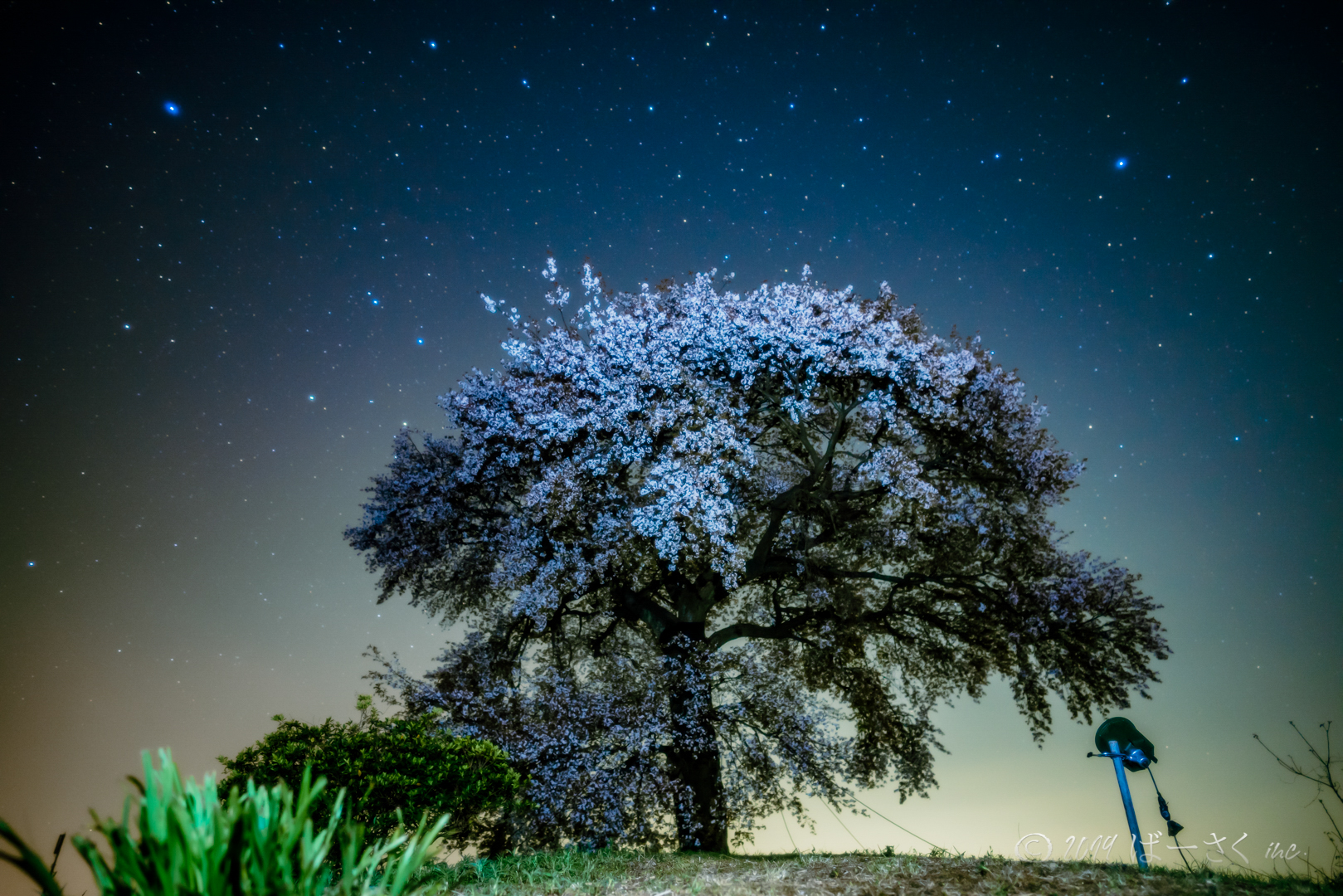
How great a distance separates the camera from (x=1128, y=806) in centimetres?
707

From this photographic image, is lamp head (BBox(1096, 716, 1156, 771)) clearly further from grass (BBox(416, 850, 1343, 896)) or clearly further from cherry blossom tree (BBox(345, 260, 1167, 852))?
cherry blossom tree (BBox(345, 260, 1167, 852))

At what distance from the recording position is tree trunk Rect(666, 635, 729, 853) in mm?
11547

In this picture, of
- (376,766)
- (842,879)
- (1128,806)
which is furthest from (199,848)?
(1128,806)

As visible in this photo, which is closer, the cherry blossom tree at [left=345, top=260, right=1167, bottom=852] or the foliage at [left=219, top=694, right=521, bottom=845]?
the foliage at [left=219, top=694, right=521, bottom=845]

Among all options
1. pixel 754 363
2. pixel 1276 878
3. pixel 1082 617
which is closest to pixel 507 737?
pixel 754 363

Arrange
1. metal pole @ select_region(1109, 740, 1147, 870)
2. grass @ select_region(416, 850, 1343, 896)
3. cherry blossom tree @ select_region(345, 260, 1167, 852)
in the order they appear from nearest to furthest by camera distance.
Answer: grass @ select_region(416, 850, 1343, 896)
metal pole @ select_region(1109, 740, 1147, 870)
cherry blossom tree @ select_region(345, 260, 1167, 852)

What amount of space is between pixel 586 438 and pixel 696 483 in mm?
2396

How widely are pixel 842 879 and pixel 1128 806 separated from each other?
3250 mm

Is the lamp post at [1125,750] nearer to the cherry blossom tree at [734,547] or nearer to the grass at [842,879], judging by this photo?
the grass at [842,879]

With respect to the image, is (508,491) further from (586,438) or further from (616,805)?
(616,805)

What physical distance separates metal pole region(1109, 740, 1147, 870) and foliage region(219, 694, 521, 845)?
6.95 metres

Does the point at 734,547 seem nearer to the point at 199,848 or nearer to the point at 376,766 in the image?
the point at 376,766

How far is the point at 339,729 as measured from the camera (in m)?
7.28

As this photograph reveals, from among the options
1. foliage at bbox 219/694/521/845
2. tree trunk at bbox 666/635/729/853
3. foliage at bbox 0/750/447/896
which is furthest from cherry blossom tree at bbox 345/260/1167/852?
foliage at bbox 0/750/447/896
